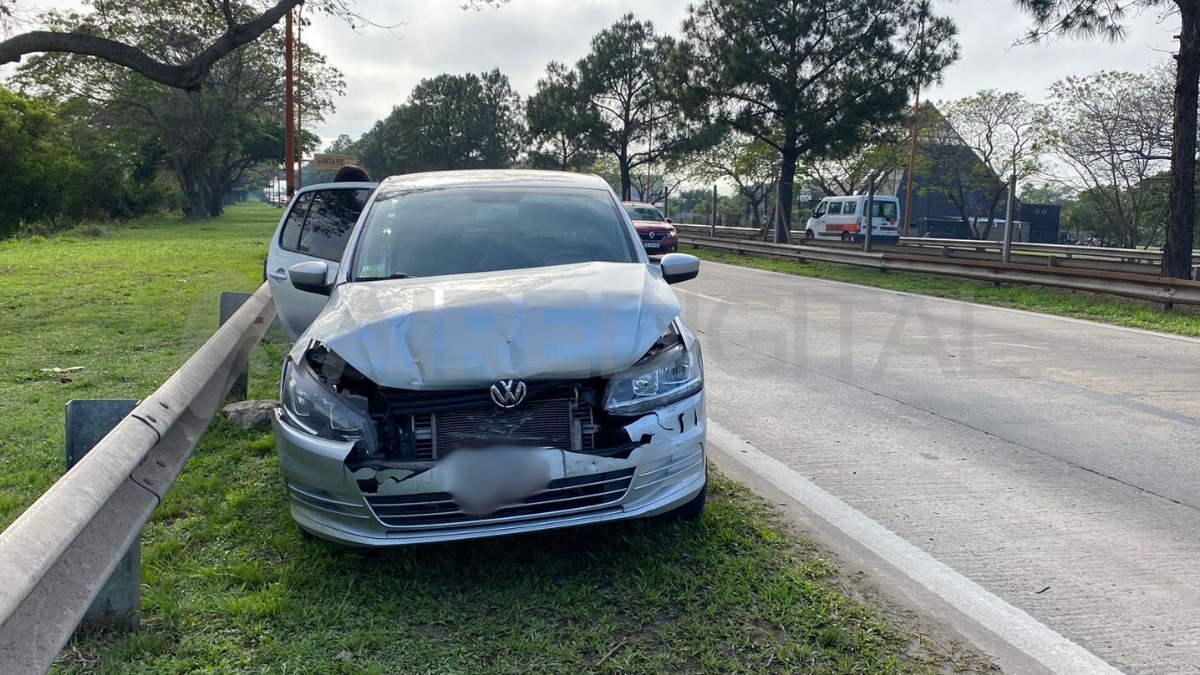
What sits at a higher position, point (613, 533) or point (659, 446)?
point (659, 446)

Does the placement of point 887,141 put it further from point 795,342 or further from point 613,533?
point 613,533

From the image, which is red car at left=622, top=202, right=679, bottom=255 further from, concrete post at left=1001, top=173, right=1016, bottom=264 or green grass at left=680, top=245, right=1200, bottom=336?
concrete post at left=1001, top=173, right=1016, bottom=264

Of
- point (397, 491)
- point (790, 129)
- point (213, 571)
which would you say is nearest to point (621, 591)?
point (397, 491)

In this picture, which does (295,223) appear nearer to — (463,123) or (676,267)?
(676,267)

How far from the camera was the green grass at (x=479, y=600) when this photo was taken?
2859mm

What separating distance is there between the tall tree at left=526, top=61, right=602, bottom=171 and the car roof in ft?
152

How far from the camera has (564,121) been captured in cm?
5259

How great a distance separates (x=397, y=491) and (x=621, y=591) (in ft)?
3.11

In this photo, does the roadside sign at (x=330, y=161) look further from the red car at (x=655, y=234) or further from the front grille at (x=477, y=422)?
the front grille at (x=477, y=422)

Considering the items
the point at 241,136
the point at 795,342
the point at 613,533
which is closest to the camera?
the point at 613,533

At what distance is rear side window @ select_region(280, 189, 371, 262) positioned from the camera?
7922 millimetres

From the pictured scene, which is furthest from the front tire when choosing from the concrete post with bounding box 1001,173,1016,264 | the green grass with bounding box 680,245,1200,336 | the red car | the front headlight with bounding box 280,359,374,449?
the red car

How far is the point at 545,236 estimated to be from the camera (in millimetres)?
4910

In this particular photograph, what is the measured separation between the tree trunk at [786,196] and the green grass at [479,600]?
24.3 m
